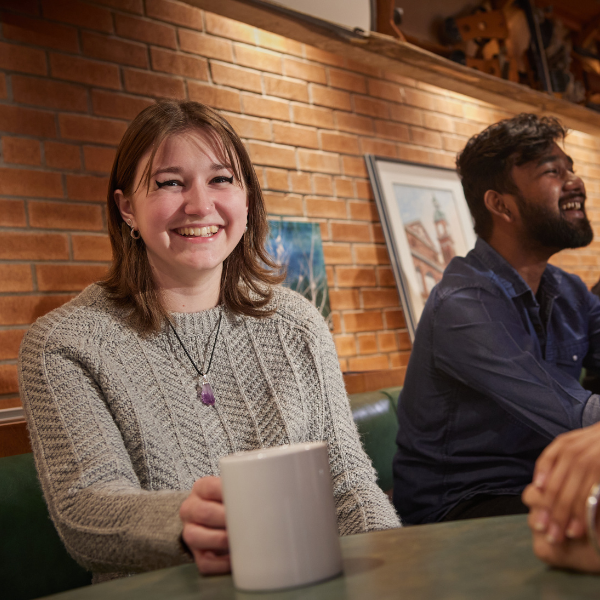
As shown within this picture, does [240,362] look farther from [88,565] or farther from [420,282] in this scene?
[420,282]

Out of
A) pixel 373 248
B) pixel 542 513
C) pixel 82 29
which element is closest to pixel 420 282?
pixel 373 248

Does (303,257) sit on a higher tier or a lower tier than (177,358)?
higher

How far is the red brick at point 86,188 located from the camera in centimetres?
235

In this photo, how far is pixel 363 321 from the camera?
330cm

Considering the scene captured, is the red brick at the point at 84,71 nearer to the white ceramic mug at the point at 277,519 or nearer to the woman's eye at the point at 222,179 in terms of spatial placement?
the woman's eye at the point at 222,179

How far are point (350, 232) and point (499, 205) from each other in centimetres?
121

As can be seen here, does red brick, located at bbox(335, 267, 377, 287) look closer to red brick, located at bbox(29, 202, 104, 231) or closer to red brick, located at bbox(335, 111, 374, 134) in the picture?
red brick, located at bbox(335, 111, 374, 134)

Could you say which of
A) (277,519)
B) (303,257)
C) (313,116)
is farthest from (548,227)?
(277,519)

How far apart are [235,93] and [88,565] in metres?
2.35

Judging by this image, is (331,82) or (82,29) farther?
(331,82)

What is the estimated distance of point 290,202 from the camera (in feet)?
10.1

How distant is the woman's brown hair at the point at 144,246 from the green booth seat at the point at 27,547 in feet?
1.43

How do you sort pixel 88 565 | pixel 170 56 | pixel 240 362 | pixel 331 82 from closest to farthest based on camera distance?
pixel 88 565
pixel 240 362
pixel 170 56
pixel 331 82

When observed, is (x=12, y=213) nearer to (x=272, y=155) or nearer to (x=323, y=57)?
(x=272, y=155)
